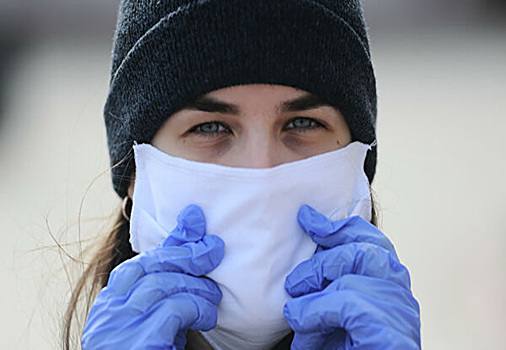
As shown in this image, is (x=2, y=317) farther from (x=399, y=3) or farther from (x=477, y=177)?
(x=399, y=3)

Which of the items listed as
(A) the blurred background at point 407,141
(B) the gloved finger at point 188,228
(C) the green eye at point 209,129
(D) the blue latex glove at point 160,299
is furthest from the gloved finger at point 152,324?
(A) the blurred background at point 407,141

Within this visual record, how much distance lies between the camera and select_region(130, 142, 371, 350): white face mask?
56.1 inches

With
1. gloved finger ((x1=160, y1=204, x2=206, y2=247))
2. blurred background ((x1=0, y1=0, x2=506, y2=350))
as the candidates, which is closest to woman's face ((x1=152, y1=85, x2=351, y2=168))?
gloved finger ((x1=160, y1=204, x2=206, y2=247))

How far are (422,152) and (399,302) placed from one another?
12.1 feet

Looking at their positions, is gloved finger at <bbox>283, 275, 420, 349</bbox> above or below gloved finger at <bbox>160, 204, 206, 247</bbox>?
below

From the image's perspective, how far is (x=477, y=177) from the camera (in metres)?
4.95

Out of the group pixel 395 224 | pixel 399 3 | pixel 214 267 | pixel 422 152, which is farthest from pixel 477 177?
pixel 214 267

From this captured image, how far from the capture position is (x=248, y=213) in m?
1.46

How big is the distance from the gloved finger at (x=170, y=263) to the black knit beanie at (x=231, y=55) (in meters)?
0.35

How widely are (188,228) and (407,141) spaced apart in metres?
3.72

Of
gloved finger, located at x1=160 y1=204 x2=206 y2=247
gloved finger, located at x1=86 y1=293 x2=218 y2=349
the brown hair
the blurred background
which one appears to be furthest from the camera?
the blurred background

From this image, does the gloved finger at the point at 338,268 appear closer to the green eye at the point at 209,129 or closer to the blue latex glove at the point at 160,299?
the blue latex glove at the point at 160,299

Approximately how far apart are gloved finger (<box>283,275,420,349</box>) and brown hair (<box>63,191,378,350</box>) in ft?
1.78

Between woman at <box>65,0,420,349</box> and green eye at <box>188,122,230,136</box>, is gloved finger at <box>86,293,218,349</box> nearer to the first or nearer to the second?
woman at <box>65,0,420,349</box>
